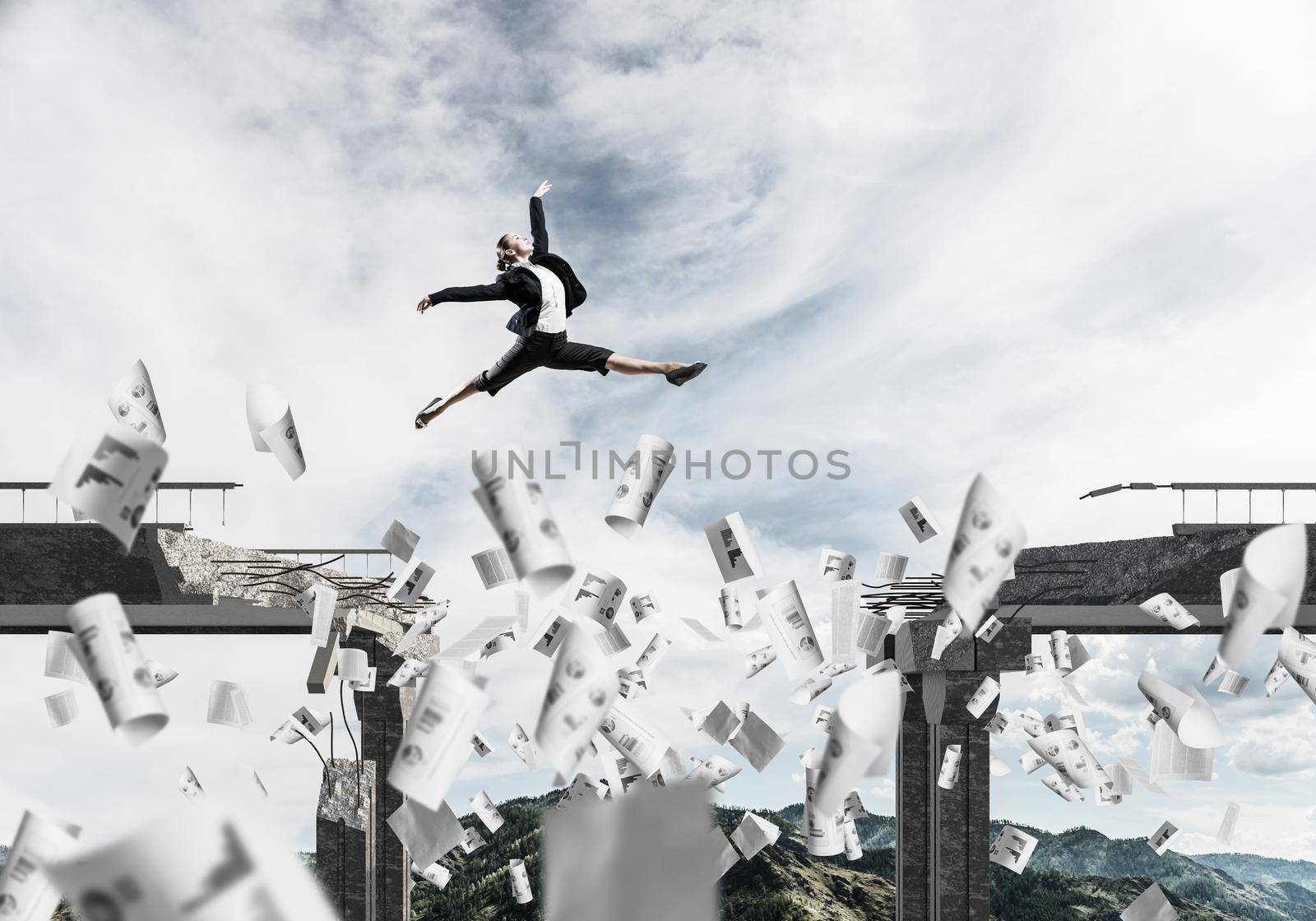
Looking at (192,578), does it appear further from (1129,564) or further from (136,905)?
(1129,564)

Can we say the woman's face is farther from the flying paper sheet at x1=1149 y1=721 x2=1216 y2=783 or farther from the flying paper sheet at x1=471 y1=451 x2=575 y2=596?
the flying paper sheet at x1=1149 y1=721 x2=1216 y2=783

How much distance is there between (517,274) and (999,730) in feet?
11.6

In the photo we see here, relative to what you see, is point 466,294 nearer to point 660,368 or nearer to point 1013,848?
point 660,368

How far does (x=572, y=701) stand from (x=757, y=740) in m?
2.04

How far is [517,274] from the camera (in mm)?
4719

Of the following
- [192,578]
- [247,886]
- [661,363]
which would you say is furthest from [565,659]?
[192,578]

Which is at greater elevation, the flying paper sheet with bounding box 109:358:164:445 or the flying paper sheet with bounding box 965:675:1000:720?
the flying paper sheet with bounding box 109:358:164:445

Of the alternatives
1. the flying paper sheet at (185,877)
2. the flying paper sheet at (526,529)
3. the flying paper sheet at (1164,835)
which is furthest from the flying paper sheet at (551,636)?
the flying paper sheet at (1164,835)

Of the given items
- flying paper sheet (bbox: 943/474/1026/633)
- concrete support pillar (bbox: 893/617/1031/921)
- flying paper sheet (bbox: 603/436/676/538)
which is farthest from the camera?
concrete support pillar (bbox: 893/617/1031/921)

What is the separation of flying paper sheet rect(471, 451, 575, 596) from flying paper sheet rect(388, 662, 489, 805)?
0.30 meters

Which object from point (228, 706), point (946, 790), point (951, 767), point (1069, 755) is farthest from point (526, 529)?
point (946, 790)

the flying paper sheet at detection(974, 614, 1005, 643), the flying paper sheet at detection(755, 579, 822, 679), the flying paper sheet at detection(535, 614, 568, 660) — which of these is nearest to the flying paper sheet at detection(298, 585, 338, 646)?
the flying paper sheet at detection(535, 614, 568, 660)

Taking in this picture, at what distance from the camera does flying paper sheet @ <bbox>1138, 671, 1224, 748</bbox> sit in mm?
3590

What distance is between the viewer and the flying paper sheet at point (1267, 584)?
253 cm
